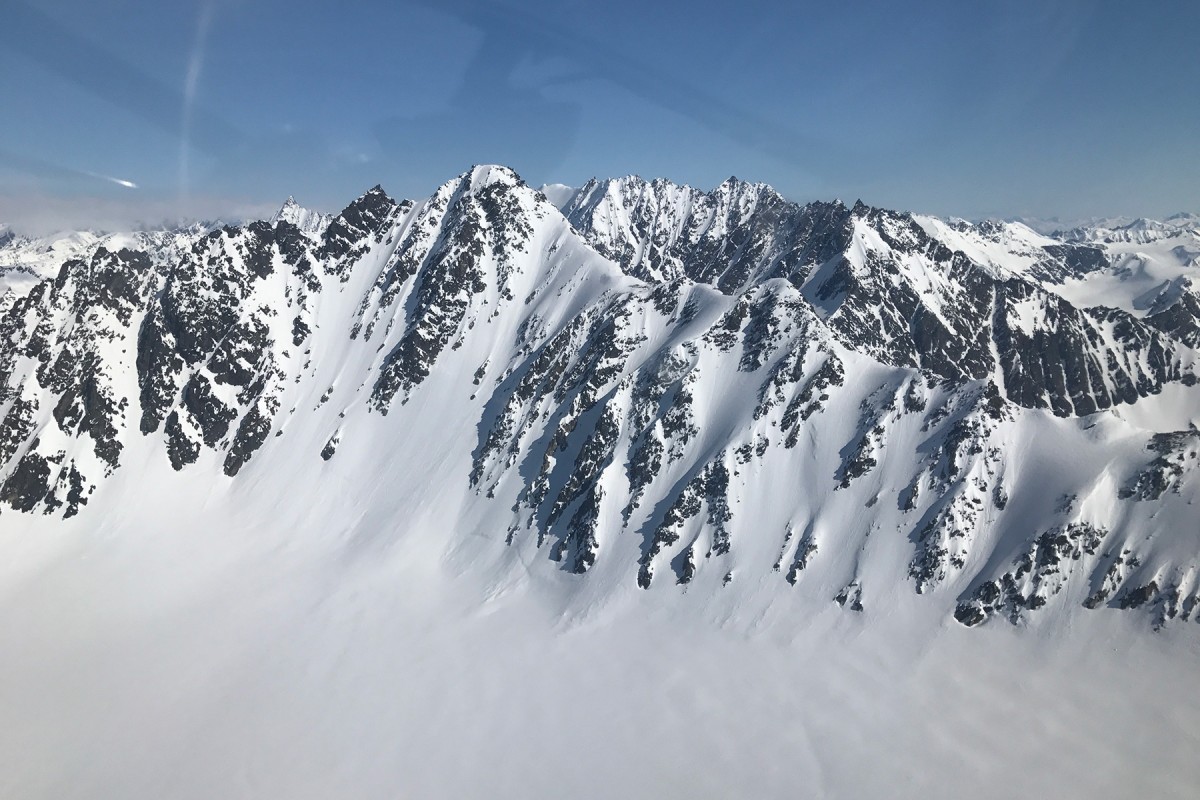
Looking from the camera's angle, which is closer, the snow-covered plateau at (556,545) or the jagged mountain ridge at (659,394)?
the snow-covered plateau at (556,545)

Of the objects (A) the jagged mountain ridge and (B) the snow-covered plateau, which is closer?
(B) the snow-covered plateau

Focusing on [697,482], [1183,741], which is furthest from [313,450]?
[1183,741]

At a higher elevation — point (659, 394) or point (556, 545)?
point (659, 394)

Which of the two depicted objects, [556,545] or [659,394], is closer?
[556,545]

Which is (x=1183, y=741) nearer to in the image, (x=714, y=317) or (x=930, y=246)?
(x=714, y=317)
